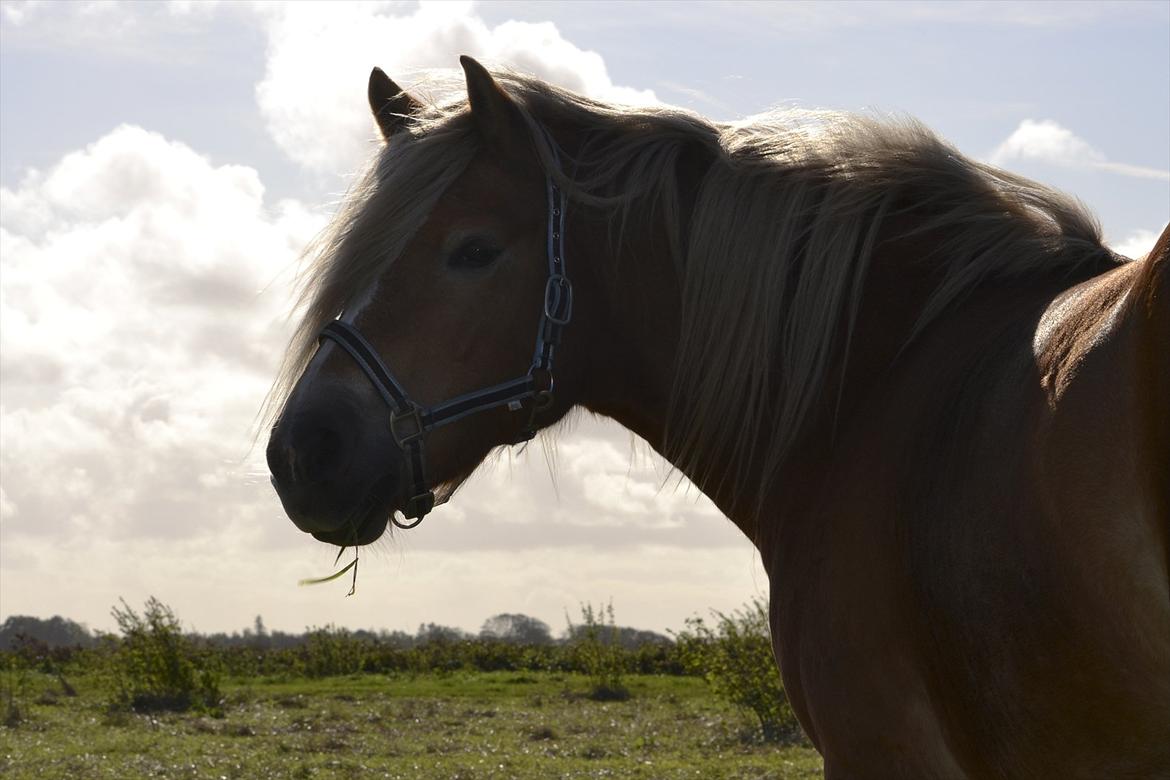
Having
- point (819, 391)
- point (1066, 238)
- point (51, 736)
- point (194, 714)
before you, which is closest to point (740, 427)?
point (819, 391)

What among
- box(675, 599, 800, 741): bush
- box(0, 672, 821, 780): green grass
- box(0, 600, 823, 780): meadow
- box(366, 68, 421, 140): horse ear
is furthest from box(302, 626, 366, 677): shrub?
box(366, 68, 421, 140): horse ear

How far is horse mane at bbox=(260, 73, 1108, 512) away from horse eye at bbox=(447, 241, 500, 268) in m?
0.14

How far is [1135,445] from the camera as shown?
74.8 inches

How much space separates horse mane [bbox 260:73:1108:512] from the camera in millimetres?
2709

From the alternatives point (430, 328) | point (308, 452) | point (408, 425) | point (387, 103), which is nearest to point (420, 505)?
point (408, 425)

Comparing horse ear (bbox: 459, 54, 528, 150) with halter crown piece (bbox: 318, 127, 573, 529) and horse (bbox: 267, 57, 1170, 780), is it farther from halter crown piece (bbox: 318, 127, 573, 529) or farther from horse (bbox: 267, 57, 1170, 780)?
halter crown piece (bbox: 318, 127, 573, 529)

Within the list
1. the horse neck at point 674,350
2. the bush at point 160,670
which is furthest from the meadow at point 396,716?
the horse neck at point 674,350

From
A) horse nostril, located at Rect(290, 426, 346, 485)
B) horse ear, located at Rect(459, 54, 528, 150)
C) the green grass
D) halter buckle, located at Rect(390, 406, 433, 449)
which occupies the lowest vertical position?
the green grass

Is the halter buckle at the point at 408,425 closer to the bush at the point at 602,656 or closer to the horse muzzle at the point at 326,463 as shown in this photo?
the horse muzzle at the point at 326,463

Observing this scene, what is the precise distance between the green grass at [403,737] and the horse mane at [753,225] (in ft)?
24.7

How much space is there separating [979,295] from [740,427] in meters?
0.66

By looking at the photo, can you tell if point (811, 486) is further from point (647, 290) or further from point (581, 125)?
point (581, 125)

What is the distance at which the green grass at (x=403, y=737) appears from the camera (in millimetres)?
10117

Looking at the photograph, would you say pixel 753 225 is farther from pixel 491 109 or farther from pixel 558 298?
pixel 491 109
